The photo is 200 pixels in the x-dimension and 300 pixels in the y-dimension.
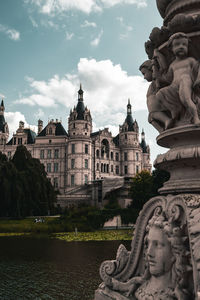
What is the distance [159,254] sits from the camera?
2.43 metres

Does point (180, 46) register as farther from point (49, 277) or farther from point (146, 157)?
point (146, 157)

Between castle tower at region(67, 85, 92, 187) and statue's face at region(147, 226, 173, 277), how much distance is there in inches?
2003

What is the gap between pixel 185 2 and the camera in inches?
125

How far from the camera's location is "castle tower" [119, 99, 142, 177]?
6081 centimetres

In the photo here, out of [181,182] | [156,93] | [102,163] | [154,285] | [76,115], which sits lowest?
[154,285]

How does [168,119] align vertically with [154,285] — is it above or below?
above

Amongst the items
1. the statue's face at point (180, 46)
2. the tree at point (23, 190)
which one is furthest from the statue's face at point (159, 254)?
the tree at point (23, 190)

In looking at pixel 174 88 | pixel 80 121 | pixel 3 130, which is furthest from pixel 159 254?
pixel 3 130

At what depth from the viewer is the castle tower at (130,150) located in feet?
200

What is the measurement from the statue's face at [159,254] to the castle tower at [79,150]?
167 feet

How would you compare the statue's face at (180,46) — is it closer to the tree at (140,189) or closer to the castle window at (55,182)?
the tree at (140,189)

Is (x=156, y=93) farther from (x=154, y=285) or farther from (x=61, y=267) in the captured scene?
(x=61, y=267)

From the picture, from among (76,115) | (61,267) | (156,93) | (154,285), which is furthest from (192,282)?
(76,115)

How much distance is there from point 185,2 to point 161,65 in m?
0.74
